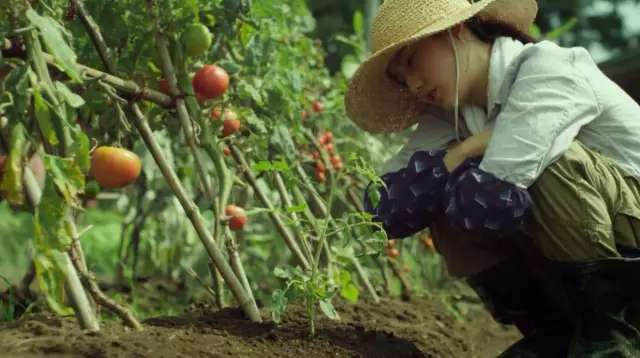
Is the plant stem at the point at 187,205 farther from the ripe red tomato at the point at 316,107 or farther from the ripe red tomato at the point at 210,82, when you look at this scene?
the ripe red tomato at the point at 316,107

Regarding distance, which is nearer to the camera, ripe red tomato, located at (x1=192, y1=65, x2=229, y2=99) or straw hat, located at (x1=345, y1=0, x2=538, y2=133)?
straw hat, located at (x1=345, y1=0, x2=538, y2=133)

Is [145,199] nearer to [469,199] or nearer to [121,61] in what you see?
[121,61]

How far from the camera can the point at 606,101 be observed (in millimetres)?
2201

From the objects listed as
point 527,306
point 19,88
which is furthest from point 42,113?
point 527,306

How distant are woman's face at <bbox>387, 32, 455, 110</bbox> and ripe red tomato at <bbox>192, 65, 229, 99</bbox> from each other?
409mm

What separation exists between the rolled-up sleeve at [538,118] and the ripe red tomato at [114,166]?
70cm

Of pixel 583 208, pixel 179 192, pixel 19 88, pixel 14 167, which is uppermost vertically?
pixel 19 88

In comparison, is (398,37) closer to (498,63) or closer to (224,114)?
(498,63)

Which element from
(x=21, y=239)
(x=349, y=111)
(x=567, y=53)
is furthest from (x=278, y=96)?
(x=21, y=239)

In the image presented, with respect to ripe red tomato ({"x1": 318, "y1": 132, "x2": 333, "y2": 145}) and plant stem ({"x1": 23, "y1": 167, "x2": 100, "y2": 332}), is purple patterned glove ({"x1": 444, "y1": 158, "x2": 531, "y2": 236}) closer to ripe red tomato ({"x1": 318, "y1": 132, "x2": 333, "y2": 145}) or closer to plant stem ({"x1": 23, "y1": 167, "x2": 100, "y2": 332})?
plant stem ({"x1": 23, "y1": 167, "x2": 100, "y2": 332})

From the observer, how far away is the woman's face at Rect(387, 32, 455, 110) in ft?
7.41

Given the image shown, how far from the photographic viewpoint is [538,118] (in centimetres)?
205

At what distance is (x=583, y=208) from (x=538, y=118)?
7.9 inches

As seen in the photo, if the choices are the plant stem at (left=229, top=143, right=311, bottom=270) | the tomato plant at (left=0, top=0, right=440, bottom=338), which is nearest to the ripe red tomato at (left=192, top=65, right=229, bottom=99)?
the tomato plant at (left=0, top=0, right=440, bottom=338)
